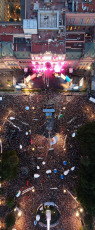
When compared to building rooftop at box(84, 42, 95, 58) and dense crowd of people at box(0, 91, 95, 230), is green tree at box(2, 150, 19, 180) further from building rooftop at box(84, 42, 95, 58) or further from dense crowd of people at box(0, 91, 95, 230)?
building rooftop at box(84, 42, 95, 58)

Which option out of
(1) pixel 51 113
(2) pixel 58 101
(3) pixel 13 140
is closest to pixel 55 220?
(3) pixel 13 140

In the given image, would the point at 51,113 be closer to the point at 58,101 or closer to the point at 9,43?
the point at 58,101

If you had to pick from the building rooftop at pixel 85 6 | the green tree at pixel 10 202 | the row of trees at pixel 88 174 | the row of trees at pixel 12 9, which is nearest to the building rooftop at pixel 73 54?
the building rooftop at pixel 85 6

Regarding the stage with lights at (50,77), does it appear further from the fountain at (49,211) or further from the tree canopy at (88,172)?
the fountain at (49,211)

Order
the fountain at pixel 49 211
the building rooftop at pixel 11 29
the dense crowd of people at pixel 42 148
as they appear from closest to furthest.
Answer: the building rooftop at pixel 11 29, the fountain at pixel 49 211, the dense crowd of people at pixel 42 148

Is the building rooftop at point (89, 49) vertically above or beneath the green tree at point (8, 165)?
above

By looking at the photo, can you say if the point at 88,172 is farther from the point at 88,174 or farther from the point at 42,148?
the point at 42,148
